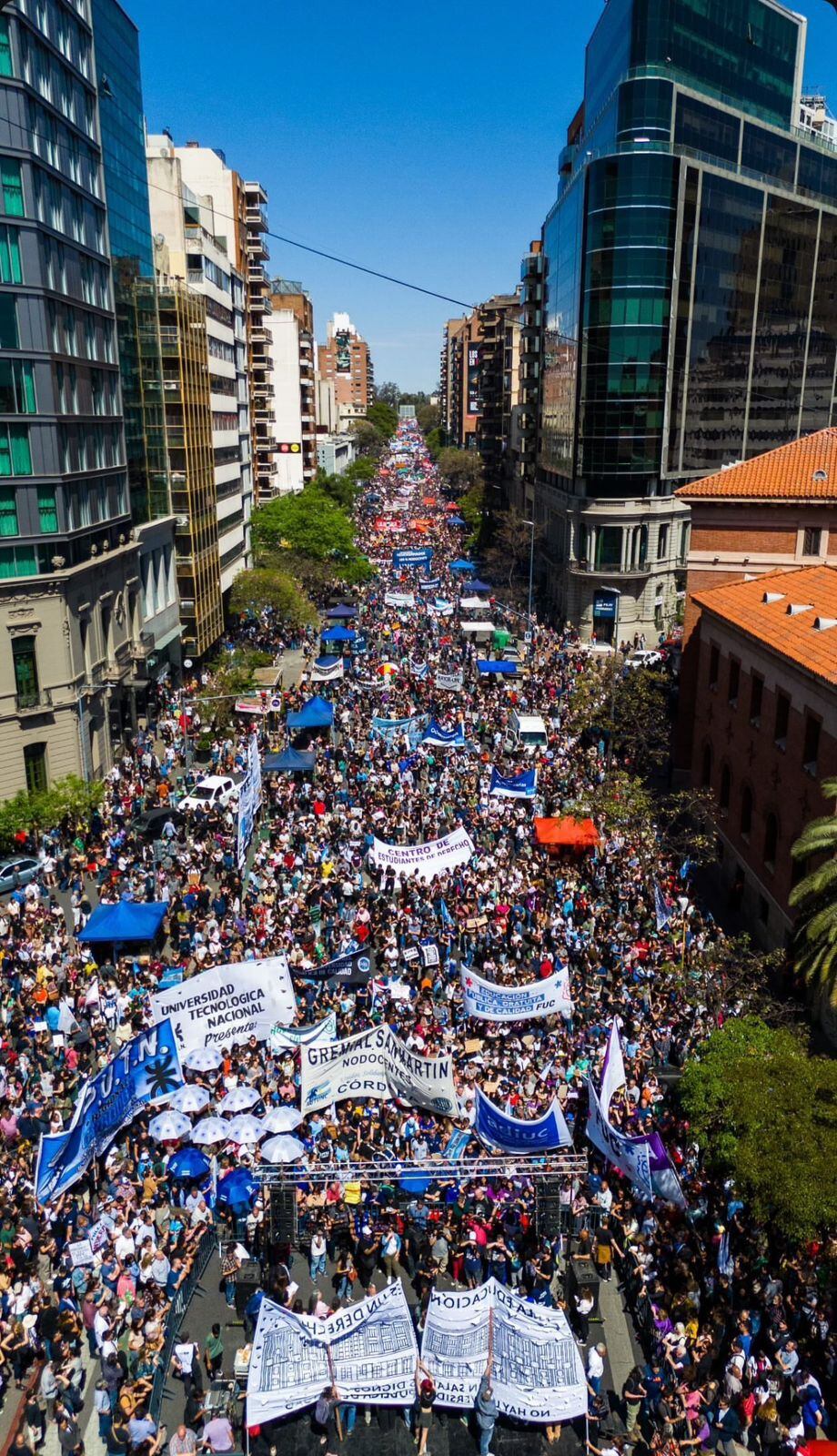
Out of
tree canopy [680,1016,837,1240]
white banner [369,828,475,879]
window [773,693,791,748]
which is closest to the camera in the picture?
tree canopy [680,1016,837,1240]

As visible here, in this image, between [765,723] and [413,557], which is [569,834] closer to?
[765,723]

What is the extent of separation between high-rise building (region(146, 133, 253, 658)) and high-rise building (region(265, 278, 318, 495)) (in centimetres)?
2669

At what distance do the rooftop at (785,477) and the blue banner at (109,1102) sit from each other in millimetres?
30689

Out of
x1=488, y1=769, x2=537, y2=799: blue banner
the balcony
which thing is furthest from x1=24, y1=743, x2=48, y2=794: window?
x1=488, y1=769, x2=537, y2=799: blue banner

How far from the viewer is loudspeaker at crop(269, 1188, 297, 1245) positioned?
1836 cm

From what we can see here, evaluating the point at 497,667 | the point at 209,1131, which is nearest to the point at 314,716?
the point at 497,667

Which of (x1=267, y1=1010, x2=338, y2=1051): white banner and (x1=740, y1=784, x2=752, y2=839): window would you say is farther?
(x1=740, y1=784, x2=752, y2=839): window

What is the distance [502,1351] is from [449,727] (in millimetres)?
29360

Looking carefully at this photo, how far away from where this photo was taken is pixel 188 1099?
2048cm

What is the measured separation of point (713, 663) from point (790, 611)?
16.0ft

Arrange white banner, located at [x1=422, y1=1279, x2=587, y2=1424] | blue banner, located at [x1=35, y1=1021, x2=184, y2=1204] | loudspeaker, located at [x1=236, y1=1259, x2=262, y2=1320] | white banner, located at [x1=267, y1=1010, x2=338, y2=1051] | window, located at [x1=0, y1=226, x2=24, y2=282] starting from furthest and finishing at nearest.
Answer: window, located at [x1=0, y1=226, x2=24, y2=282]
white banner, located at [x1=267, y1=1010, x2=338, y2=1051]
blue banner, located at [x1=35, y1=1021, x2=184, y2=1204]
loudspeaker, located at [x1=236, y1=1259, x2=262, y2=1320]
white banner, located at [x1=422, y1=1279, x2=587, y2=1424]

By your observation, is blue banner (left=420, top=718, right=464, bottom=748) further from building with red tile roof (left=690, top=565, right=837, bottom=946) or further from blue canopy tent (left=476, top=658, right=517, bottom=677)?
blue canopy tent (left=476, top=658, right=517, bottom=677)

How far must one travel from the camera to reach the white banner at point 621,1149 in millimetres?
17641

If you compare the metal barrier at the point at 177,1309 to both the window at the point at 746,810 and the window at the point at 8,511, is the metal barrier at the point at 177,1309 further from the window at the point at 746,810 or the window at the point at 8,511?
the window at the point at 8,511
